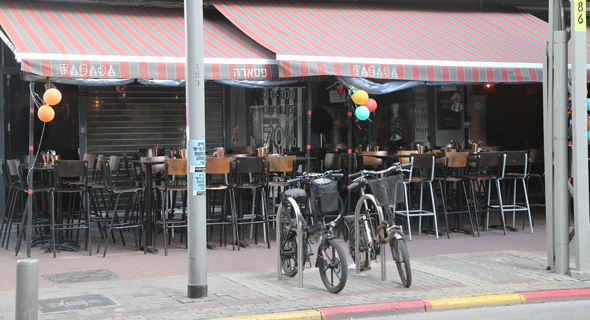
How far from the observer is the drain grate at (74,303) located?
6383mm

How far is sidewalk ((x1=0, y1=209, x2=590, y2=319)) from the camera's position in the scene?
643cm

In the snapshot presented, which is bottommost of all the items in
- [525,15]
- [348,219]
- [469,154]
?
[348,219]

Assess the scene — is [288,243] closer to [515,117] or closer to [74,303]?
[74,303]

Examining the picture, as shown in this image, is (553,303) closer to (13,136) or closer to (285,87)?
(285,87)

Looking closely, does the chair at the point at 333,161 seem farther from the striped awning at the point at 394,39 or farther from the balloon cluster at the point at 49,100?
the balloon cluster at the point at 49,100

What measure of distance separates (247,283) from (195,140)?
5.93ft

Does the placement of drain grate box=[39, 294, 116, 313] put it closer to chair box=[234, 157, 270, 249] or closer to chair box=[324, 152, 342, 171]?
chair box=[234, 157, 270, 249]

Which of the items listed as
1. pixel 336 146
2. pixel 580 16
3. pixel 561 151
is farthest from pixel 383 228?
pixel 336 146

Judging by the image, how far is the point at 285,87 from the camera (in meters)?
14.1

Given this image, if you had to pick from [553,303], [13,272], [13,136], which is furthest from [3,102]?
[553,303]

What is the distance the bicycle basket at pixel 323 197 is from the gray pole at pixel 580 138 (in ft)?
9.45

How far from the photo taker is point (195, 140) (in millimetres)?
6711

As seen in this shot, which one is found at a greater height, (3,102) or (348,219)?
(3,102)

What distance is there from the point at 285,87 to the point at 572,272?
769cm
